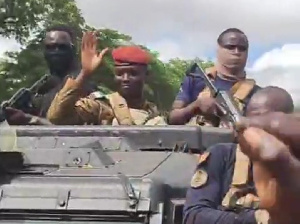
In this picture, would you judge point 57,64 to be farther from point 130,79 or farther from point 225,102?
point 225,102

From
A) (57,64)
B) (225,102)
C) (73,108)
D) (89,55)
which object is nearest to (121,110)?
(73,108)

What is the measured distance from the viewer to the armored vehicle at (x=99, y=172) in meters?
3.84

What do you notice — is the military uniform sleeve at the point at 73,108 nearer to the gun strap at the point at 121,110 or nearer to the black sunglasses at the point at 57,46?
the gun strap at the point at 121,110

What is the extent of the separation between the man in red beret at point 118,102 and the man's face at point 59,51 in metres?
0.36

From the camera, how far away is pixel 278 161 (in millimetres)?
1330

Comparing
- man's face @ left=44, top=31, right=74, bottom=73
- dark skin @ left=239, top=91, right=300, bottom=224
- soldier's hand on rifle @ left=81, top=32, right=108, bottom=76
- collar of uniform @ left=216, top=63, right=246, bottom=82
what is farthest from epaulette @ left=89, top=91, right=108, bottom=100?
dark skin @ left=239, top=91, right=300, bottom=224

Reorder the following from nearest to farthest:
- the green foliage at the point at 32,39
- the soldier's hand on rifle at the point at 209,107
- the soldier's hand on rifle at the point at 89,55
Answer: the soldier's hand on rifle at the point at 209,107
the soldier's hand on rifle at the point at 89,55
the green foliage at the point at 32,39

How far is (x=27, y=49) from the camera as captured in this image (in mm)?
21375

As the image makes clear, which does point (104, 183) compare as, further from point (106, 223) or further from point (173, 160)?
point (173, 160)

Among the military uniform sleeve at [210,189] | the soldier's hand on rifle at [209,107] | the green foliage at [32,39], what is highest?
the green foliage at [32,39]

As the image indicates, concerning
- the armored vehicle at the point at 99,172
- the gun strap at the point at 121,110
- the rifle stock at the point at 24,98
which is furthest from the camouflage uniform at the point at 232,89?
the rifle stock at the point at 24,98

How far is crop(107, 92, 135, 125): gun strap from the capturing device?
219 inches

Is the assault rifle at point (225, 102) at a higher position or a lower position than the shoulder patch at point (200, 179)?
higher

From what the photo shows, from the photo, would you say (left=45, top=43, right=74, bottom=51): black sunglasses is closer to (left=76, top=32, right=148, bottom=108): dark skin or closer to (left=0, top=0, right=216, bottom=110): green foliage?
(left=76, top=32, right=148, bottom=108): dark skin
